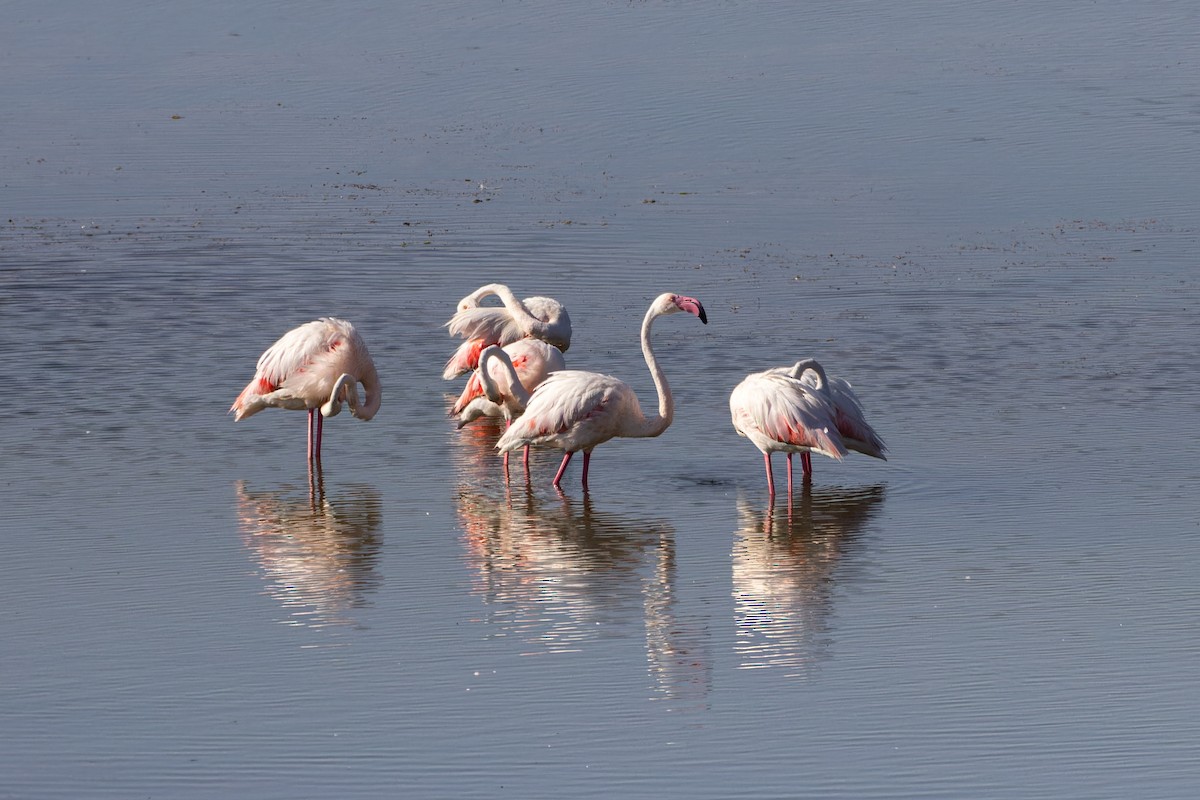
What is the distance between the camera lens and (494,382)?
1197 centimetres

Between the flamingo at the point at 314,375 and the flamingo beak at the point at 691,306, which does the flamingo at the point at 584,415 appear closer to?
the flamingo beak at the point at 691,306

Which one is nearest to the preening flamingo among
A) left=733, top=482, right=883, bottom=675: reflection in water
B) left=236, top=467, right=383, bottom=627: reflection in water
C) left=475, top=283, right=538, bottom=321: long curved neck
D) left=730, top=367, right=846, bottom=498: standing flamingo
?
left=730, top=367, right=846, bottom=498: standing flamingo

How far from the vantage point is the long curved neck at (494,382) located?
11.8m

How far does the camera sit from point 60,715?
717 centimetres

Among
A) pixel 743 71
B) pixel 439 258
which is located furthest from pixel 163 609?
pixel 743 71

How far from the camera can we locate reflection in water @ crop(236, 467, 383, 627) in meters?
8.77

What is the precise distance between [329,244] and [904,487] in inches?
362

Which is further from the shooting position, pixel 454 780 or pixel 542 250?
pixel 542 250

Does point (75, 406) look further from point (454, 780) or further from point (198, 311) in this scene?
point (454, 780)

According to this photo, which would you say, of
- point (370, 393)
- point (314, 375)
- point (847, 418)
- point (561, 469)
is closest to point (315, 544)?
point (561, 469)

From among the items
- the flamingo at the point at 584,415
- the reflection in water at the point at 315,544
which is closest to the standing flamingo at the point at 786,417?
the flamingo at the point at 584,415

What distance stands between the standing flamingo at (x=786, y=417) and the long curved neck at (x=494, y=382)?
146 cm

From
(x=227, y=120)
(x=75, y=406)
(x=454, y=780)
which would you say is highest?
(x=227, y=120)

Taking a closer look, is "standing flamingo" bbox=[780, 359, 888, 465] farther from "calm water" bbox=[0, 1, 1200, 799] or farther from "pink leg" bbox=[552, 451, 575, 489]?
"pink leg" bbox=[552, 451, 575, 489]
